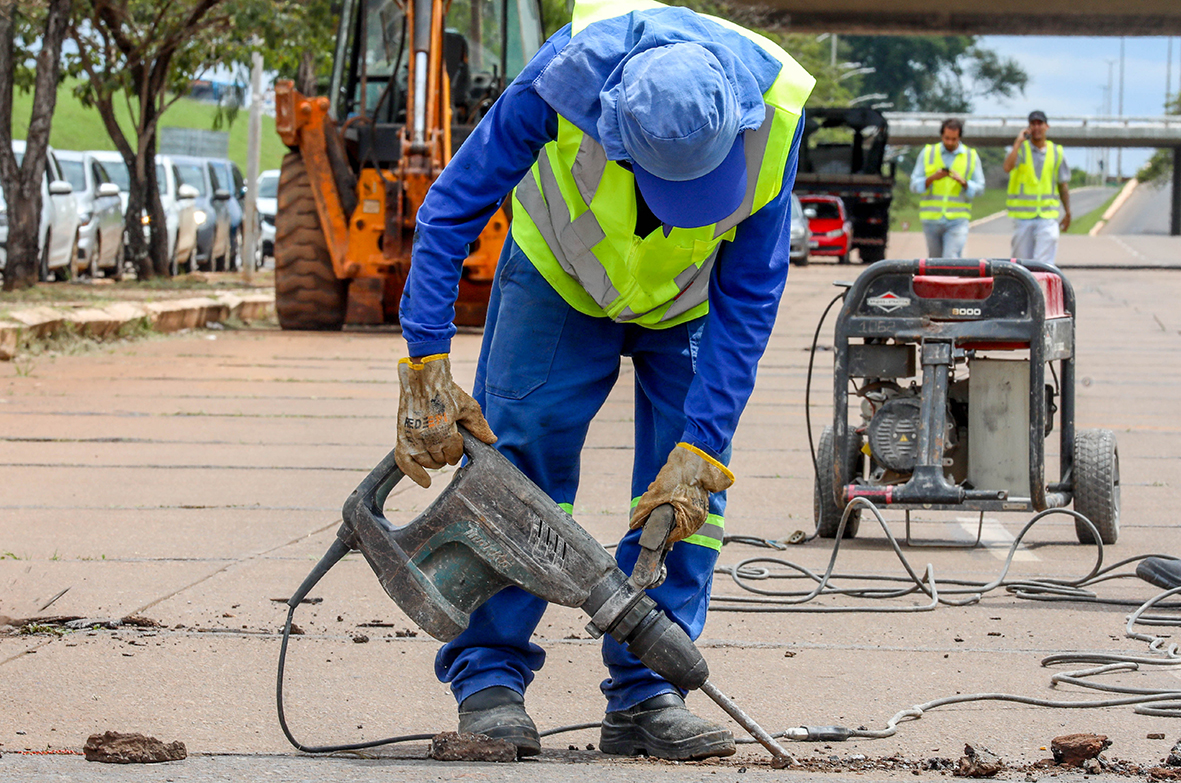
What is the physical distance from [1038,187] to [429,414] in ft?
38.0

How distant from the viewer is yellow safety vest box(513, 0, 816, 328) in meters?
3.15

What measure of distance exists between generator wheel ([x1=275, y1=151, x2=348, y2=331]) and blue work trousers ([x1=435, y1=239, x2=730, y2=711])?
9.96 meters

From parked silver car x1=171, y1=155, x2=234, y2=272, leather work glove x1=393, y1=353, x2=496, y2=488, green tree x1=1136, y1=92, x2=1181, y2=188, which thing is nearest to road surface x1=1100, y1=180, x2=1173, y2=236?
green tree x1=1136, y1=92, x2=1181, y2=188

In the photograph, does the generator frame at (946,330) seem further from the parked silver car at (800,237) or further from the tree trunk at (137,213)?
the parked silver car at (800,237)

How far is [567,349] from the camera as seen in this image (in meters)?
3.48

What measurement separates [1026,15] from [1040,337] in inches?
1502

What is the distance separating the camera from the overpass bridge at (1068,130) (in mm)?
63062

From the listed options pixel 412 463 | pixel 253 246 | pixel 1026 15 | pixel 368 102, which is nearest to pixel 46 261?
pixel 253 246

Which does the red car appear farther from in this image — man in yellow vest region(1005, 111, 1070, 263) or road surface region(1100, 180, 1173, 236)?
road surface region(1100, 180, 1173, 236)

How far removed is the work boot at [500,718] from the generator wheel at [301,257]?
10.3 metres

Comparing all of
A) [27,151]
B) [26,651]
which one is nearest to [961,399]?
[26,651]

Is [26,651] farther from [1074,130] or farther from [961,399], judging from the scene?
[1074,130]

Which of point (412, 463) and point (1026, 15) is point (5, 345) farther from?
point (1026, 15)

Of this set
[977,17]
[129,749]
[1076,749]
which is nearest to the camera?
[129,749]
